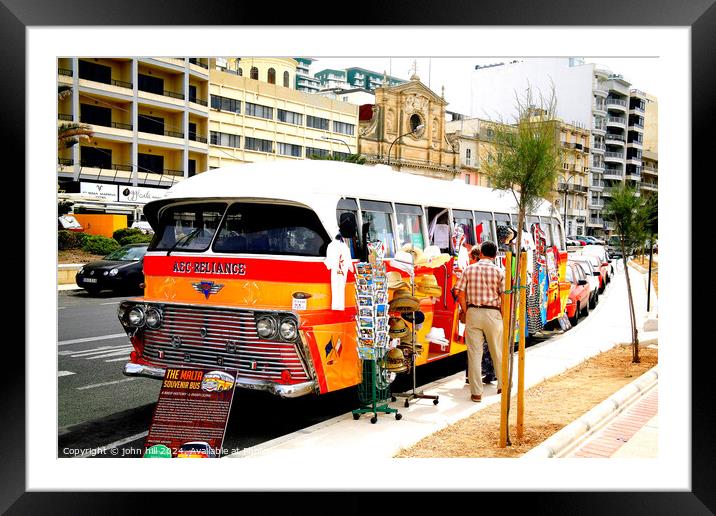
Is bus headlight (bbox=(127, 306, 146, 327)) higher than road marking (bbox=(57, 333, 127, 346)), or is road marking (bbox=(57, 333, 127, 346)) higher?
bus headlight (bbox=(127, 306, 146, 327))

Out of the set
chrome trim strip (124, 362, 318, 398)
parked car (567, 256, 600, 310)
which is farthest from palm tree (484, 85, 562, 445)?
parked car (567, 256, 600, 310)

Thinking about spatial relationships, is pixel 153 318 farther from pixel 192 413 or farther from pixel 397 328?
pixel 397 328

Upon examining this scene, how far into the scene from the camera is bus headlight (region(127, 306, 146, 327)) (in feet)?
22.9

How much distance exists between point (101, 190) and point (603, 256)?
1485cm

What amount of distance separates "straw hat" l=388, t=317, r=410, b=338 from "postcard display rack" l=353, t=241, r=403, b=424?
0.37m

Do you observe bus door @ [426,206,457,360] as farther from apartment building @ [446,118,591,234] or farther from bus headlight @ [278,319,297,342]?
bus headlight @ [278,319,297,342]

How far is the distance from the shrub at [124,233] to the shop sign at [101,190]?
136 cm

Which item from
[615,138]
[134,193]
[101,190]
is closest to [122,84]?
[101,190]

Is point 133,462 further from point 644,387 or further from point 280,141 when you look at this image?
point 280,141
